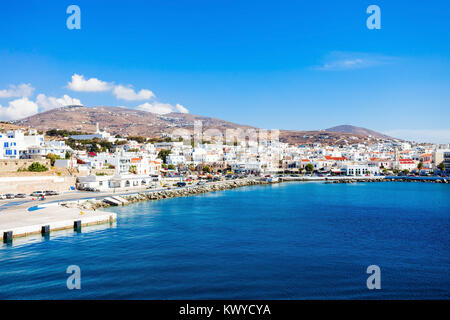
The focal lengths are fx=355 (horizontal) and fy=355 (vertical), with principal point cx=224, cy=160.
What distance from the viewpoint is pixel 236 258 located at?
1123 cm

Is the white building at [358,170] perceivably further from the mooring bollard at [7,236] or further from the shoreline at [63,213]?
the mooring bollard at [7,236]

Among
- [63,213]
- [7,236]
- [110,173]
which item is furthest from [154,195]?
[7,236]

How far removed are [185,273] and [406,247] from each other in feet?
27.3

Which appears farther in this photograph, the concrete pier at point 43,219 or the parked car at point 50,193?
the parked car at point 50,193

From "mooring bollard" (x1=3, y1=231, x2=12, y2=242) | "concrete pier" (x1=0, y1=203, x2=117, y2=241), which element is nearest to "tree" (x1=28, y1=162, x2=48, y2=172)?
"concrete pier" (x1=0, y1=203, x2=117, y2=241)

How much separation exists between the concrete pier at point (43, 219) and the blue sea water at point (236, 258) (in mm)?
676

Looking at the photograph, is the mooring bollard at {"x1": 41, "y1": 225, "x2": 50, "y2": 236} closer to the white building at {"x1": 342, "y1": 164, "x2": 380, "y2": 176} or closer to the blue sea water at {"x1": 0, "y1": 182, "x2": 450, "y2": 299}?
the blue sea water at {"x1": 0, "y1": 182, "x2": 450, "y2": 299}

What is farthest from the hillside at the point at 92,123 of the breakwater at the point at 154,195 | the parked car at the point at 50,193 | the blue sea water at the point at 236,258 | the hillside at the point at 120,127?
the blue sea water at the point at 236,258

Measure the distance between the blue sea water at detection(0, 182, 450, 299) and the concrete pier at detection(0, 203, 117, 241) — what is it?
68 centimetres

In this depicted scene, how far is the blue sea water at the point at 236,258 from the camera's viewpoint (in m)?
8.55

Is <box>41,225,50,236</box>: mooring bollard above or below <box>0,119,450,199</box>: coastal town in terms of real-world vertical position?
below

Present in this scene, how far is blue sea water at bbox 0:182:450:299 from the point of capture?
337 inches

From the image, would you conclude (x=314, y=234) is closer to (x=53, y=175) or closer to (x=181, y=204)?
(x=181, y=204)

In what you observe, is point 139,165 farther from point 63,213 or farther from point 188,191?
point 63,213
